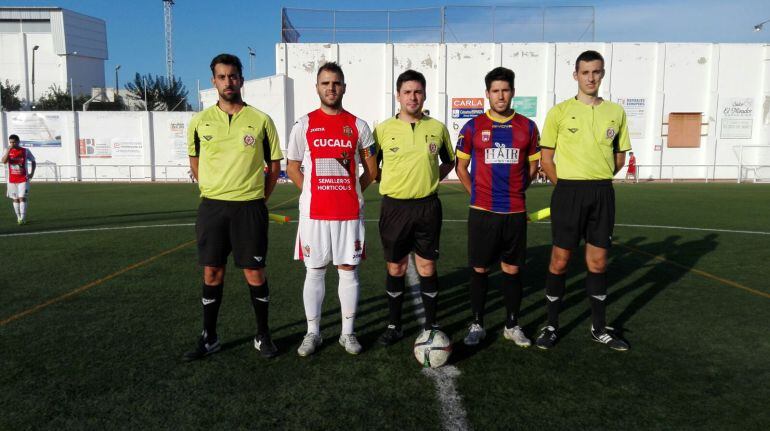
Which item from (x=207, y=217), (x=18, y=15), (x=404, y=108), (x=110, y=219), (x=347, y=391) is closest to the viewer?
(x=347, y=391)

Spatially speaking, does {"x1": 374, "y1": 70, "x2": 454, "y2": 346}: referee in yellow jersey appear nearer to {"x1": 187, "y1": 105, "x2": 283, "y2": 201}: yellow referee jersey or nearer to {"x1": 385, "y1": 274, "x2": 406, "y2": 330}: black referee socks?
{"x1": 385, "y1": 274, "x2": 406, "y2": 330}: black referee socks

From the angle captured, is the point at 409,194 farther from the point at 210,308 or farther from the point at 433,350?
the point at 210,308

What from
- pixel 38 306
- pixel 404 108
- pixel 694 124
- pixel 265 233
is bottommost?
pixel 38 306

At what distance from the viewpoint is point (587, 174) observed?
400 cm

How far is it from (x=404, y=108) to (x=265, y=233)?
153 cm

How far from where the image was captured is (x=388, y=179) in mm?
4133

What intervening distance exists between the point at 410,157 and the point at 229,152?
1.44 m

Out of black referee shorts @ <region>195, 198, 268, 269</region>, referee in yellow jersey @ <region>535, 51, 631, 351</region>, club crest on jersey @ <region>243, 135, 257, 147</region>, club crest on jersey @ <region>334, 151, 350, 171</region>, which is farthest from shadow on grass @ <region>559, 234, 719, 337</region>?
club crest on jersey @ <region>243, 135, 257, 147</region>

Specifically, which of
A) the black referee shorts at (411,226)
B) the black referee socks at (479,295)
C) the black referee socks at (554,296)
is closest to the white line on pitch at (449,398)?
the black referee socks at (479,295)

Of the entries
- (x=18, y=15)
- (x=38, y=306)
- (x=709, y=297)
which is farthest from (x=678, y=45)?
(x=18, y=15)

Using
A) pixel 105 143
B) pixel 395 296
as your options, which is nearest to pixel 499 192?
pixel 395 296

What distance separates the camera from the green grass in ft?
9.77

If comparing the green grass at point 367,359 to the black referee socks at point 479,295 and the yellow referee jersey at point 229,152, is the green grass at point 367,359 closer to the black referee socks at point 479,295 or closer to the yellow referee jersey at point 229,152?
the black referee socks at point 479,295

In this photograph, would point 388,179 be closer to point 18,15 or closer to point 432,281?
point 432,281
